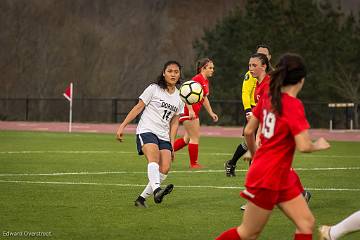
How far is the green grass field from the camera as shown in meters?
11.0

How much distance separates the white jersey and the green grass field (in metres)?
1.06

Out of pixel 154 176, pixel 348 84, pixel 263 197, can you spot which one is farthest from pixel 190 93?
pixel 348 84

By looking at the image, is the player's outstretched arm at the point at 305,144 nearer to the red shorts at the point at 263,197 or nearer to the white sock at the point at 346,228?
the red shorts at the point at 263,197

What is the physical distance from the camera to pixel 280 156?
7.94 meters

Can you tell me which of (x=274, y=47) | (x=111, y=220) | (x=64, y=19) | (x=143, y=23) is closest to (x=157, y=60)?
(x=143, y=23)

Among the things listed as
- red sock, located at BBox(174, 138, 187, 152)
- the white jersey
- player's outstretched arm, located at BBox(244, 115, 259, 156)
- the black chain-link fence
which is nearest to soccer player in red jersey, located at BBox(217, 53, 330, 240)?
player's outstretched arm, located at BBox(244, 115, 259, 156)

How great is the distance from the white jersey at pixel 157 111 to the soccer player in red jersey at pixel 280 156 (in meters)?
5.00

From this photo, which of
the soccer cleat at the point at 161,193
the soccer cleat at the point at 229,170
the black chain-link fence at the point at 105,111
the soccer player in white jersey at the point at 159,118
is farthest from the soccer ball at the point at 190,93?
the black chain-link fence at the point at 105,111

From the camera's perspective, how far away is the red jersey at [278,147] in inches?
309

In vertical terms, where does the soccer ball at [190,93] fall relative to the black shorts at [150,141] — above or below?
above

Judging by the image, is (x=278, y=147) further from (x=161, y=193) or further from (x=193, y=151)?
(x=193, y=151)

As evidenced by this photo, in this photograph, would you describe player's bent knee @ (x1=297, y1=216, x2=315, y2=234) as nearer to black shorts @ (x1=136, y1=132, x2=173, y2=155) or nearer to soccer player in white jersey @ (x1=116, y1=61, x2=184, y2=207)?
soccer player in white jersey @ (x1=116, y1=61, x2=184, y2=207)

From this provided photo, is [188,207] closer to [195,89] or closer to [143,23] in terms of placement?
[195,89]

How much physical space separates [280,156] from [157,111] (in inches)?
208
